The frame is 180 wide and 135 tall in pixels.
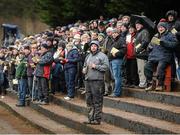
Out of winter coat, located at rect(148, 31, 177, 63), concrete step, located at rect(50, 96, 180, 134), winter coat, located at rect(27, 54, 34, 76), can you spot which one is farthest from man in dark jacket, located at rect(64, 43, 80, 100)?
winter coat, located at rect(148, 31, 177, 63)

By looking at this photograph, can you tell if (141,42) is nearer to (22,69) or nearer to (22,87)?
(22,69)

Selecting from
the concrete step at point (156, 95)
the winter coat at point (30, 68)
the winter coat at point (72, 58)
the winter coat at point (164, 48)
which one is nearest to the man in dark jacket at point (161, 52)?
the winter coat at point (164, 48)

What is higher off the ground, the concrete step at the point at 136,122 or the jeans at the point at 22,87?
the jeans at the point at 22,87

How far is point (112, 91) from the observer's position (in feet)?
49.8

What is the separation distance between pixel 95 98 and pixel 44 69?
5.39m

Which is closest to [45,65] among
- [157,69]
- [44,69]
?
[44,69]

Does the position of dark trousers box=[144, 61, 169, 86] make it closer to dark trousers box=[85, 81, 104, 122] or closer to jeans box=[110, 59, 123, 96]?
jeans box=[110, 59, 123, 96]

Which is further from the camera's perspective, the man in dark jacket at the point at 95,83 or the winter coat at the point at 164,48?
the winter coat at the point at 164,48

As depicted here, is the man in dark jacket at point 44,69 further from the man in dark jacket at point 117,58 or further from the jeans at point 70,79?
the man in dark jacket at point 117,58

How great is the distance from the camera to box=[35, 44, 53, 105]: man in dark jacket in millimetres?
17328

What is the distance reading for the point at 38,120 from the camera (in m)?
15.7

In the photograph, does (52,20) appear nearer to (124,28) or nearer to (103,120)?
(124,28)

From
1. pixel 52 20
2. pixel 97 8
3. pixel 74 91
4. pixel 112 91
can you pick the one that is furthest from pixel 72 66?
pixel 52 20

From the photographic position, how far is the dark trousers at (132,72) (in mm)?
14672
